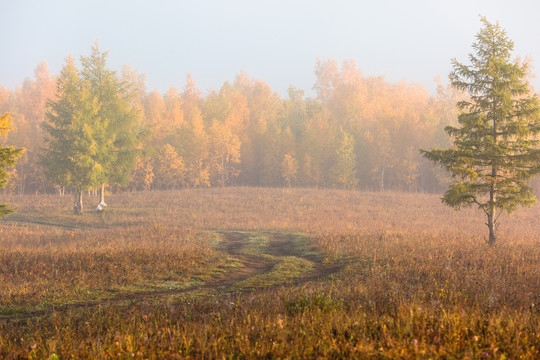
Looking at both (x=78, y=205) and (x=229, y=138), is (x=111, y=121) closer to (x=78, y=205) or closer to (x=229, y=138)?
(x=78, y=205)

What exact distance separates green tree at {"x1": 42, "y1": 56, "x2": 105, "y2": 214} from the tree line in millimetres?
190

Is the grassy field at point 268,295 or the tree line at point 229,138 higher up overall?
the tree line at point 229,138

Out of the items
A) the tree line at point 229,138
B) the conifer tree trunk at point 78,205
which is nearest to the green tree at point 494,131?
the tree line at point 229,138

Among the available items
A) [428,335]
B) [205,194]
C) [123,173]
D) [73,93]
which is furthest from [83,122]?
[428,335]

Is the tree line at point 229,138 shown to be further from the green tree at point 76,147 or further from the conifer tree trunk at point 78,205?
the conifer tree trunk at point 78,205

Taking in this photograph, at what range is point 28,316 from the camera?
8.26 metres

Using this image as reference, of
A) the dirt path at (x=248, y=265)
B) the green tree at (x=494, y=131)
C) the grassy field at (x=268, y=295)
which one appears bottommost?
the dirt path at (x=248, y=265)

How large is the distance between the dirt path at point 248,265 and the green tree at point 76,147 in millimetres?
15858

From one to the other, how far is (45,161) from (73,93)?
6.80 meters

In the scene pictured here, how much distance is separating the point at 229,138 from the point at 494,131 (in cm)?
4370

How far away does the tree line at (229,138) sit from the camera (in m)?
38.1

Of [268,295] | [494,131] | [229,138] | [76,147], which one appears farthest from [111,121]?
[268,295]

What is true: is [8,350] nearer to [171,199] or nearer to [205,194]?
[171,199]

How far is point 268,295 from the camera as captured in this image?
27.2 feet
